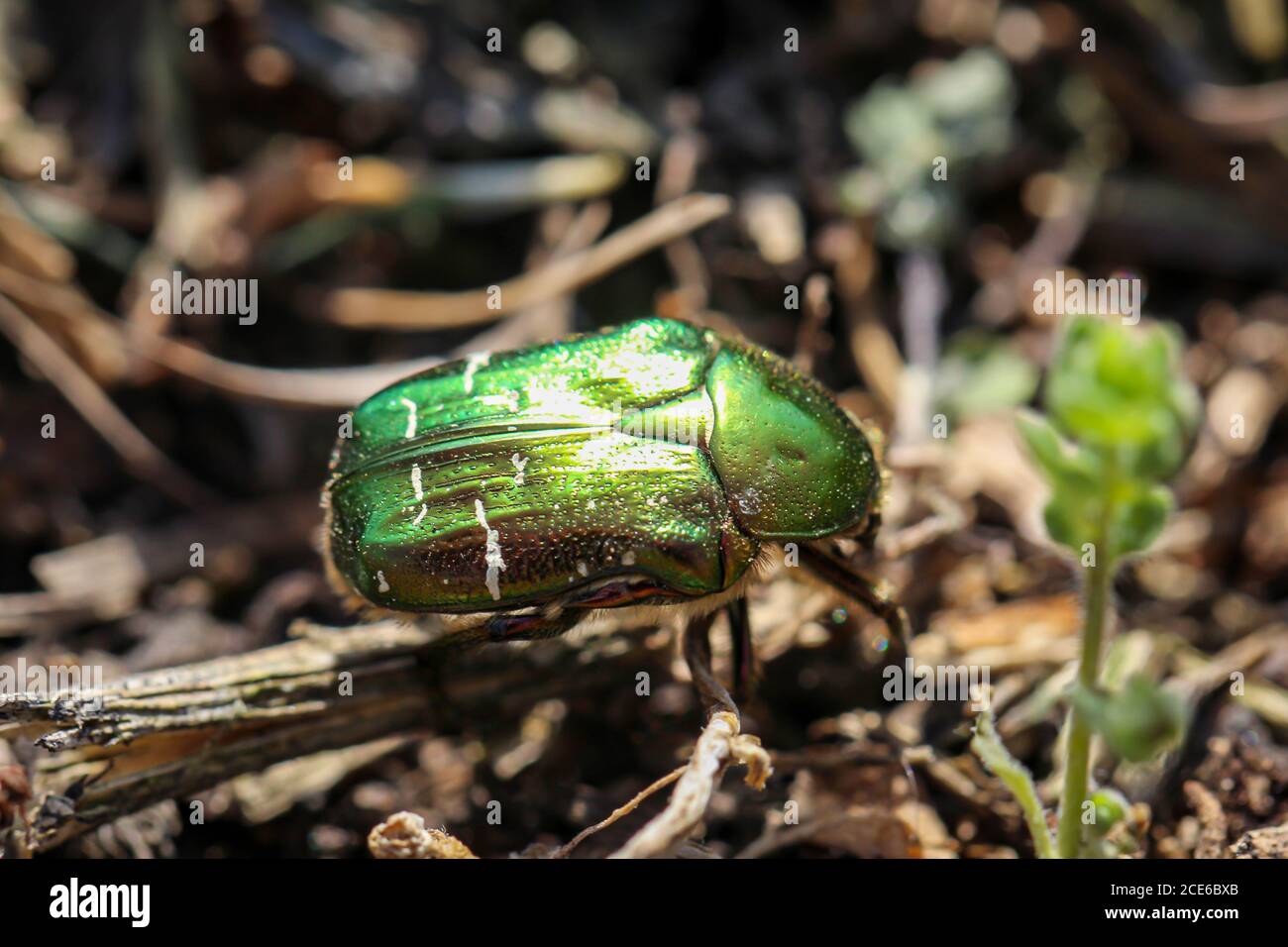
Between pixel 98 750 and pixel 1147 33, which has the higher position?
pixel 1147 33

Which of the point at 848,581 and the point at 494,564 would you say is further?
the point at 848,581

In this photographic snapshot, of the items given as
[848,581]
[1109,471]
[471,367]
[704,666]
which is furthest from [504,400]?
[1109,471]

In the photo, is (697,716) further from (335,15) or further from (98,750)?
(335,15)

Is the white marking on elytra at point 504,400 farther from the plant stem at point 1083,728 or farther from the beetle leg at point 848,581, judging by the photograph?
the plant stem at point 1083,728

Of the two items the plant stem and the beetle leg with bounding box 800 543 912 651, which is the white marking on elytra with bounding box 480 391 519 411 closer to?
the beetle leg with bounding box 800 543 912 651

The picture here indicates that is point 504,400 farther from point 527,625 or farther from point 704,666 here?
point 704,666
